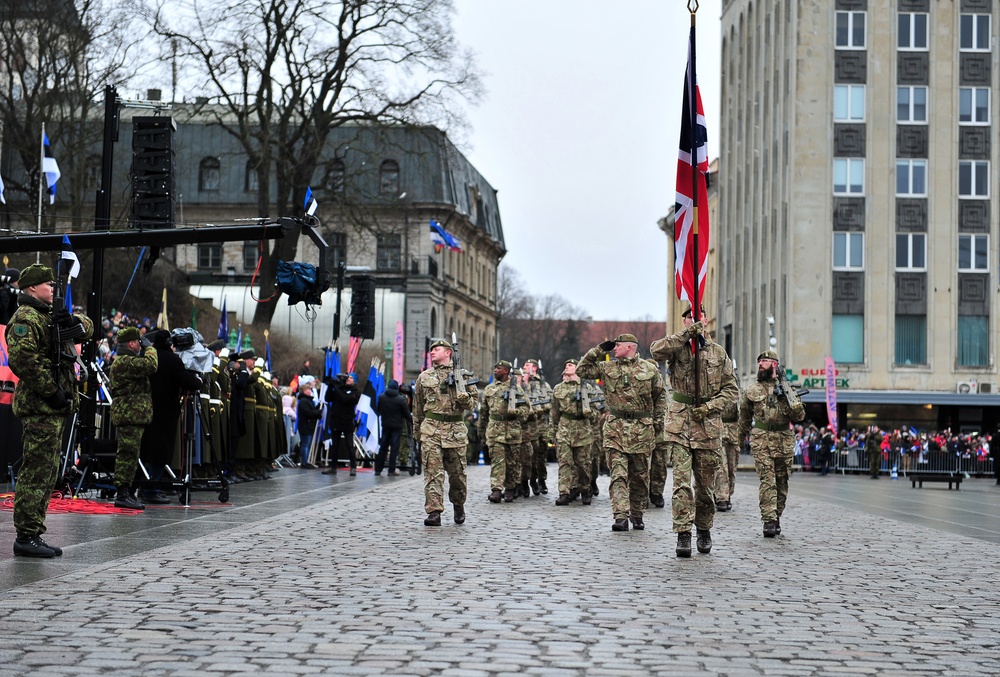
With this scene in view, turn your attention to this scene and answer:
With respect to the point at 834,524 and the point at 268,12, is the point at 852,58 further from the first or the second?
the point at 834,524

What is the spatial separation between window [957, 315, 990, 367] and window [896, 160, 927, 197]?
557 cm

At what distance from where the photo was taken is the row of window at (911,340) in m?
60.2

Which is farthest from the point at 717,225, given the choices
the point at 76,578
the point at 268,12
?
the point at 76,578

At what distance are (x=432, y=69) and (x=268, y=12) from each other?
18.7 feet

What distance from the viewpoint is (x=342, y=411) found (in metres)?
29.3

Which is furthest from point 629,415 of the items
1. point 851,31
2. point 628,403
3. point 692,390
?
point 851,31

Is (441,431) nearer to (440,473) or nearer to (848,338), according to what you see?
(440,473)

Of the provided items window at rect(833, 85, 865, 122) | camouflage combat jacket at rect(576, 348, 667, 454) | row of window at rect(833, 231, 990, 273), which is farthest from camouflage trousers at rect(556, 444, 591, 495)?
window at rect(833, 85, 865, 122)

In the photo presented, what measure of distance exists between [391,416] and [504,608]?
Result: 1892 centimetres

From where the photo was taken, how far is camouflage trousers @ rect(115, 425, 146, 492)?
50.2 feet

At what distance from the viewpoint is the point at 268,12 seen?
44656 mm

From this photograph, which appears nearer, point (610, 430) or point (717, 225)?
point (610, 430)

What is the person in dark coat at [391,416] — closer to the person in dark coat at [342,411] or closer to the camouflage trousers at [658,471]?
the person in dark coat at [342,411]

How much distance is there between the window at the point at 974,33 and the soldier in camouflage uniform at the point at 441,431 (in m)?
50.6
